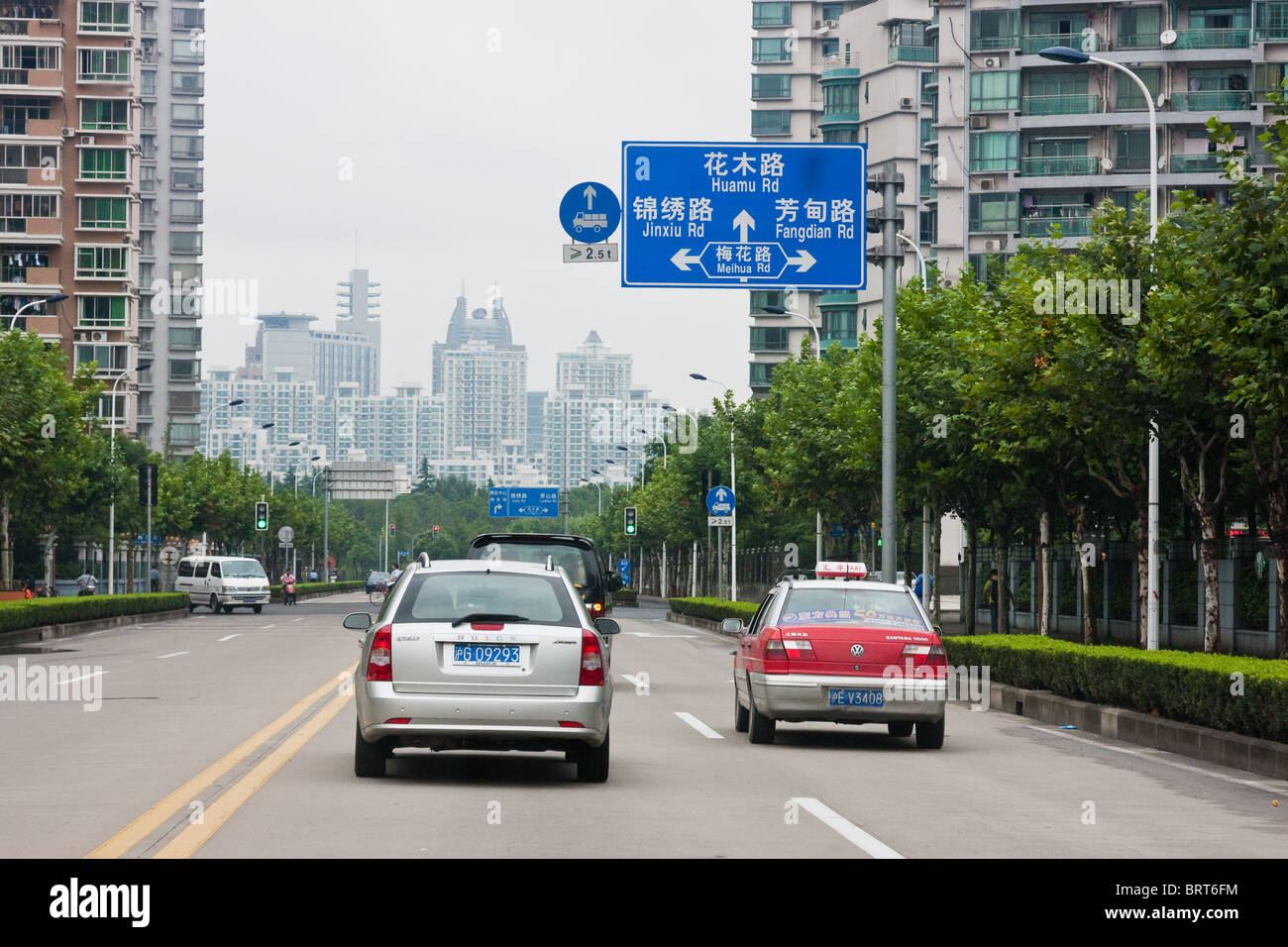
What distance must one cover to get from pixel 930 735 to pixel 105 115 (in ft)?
300

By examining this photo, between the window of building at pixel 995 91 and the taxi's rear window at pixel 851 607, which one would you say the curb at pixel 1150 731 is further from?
the window of building at pixel 995 91

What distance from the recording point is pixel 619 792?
12516 millimetres

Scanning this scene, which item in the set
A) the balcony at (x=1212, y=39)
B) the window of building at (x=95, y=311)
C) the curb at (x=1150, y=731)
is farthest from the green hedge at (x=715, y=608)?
the window of building at (x=95, y=311)

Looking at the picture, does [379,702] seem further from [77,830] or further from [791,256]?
[791,256]

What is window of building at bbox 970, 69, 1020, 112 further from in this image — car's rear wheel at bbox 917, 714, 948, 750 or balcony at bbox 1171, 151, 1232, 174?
car's rear wheel at bbox 917, 714, 948, 750

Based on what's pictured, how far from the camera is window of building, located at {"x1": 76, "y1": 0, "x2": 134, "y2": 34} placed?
328 ft

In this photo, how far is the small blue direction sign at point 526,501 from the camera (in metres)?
105

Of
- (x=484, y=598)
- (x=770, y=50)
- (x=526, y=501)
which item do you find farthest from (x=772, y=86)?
(x=484, y=598)

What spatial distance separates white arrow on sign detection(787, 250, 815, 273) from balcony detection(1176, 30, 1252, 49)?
5607cm

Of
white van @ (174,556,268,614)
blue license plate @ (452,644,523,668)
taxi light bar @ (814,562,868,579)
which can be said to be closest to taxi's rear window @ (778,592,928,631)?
taxi light bar @ (814,562,868,579)

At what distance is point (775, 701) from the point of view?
1648 cm

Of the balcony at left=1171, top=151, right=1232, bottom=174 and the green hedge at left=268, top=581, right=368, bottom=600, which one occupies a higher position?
the balcony at left=1171, top=151, right=1232, bottom=174

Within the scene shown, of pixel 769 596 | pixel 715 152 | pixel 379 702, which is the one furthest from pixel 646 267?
pixel 379 702
